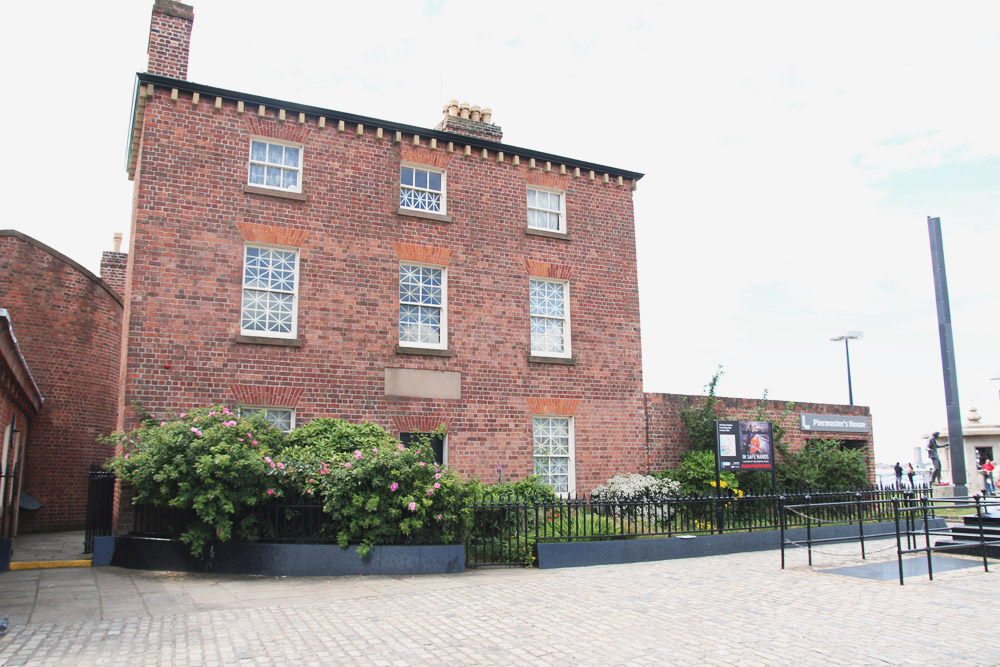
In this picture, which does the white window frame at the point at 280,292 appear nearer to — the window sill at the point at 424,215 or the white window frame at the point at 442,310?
the white window frame at the point at 442,310

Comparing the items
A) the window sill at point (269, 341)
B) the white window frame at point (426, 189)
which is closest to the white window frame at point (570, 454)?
the white window frame at point (426, 189)

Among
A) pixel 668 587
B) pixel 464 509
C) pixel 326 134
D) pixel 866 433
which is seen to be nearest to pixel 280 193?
pixel 326 134

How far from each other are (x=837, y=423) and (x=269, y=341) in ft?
55.0

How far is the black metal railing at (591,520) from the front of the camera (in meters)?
11.6

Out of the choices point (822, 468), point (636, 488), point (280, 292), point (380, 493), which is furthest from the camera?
point (822, 468)

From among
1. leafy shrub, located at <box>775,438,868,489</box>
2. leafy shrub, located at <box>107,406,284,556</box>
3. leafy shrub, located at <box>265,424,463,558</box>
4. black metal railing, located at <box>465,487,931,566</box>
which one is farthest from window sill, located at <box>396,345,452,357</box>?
leafy shrub, located at <box>775,438,868,489</box>

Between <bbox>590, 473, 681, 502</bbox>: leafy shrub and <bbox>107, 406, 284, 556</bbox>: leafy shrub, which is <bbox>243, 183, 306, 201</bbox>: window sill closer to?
<bbox>107, 406, 284, 556</bbox>: leafy shrub

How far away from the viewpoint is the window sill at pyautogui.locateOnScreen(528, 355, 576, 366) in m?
16.5

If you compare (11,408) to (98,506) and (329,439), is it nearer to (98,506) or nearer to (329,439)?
(98,506)

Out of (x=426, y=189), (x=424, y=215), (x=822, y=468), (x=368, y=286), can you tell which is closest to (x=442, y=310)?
(x=368, y=286)

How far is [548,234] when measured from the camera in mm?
17406

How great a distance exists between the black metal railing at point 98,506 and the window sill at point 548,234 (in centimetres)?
1031

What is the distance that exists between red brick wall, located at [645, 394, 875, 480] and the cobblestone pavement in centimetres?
692

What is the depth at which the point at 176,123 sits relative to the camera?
46.3ft
